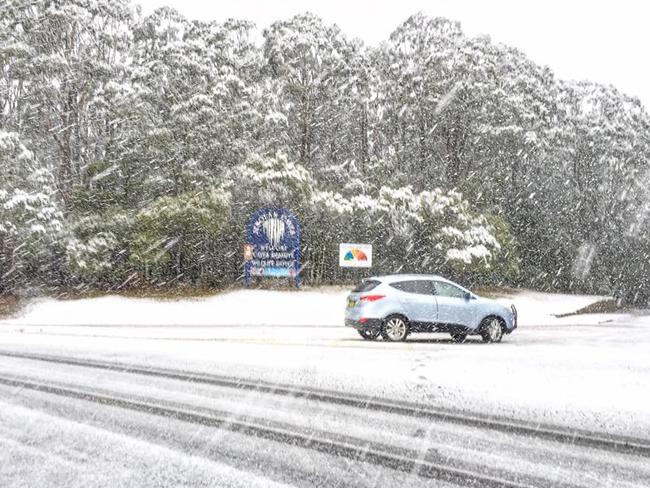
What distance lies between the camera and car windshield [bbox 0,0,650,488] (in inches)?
244

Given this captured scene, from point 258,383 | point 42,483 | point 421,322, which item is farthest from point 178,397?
point 421,322

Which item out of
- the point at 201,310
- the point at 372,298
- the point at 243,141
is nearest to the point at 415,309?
the point at 372,298

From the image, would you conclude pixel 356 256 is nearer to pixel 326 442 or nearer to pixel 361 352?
pixel 361 352

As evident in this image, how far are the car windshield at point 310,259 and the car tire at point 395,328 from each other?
1.3 inches

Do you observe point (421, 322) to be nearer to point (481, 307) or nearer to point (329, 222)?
point (481, 307)

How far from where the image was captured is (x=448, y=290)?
15.4 meters

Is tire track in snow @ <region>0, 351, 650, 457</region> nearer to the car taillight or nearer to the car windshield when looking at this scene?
the car windshield

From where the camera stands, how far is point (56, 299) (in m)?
26.9

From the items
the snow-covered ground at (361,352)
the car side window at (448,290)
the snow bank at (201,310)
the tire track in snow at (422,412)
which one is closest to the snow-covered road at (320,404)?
the snow-covered ground at (361,352)

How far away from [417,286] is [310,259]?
647 inches

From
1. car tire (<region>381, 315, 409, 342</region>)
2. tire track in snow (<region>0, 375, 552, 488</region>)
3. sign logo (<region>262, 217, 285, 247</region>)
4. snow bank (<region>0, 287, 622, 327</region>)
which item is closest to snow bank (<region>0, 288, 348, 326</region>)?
snow bank (<region>0, 287, 622, 327</region>)

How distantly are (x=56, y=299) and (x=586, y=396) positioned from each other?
2291 centimetres

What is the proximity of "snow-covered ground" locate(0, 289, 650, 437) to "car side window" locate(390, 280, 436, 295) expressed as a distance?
1.14m

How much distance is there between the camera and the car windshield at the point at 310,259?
244 inches
